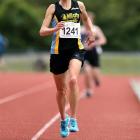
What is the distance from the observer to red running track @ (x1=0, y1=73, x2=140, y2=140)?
10278 mm

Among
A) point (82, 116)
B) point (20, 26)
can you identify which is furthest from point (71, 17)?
point (20, 26)

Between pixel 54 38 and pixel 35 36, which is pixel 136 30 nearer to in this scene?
pixel 35 36

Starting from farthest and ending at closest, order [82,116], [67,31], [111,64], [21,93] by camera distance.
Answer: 1. [111,64]
2. [21,93]
3. [82,116]
4. [67,31]

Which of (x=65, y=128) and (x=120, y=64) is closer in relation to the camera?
(x=65, y=128)

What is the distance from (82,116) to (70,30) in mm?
3952

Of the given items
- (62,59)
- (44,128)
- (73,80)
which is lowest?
(44,128)

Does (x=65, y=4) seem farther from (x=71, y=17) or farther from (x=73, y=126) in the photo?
(x=73, y=126)

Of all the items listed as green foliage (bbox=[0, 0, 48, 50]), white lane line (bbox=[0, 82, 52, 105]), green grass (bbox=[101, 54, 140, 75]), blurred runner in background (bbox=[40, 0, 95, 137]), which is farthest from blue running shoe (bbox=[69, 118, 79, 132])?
green foliage (bbox=[0, 0, 48, 50])

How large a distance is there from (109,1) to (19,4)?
37.6 feet

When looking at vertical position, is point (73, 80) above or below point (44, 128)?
above

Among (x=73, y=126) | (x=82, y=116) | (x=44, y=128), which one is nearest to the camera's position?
(x=73, y=126)

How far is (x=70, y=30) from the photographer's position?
31.3ft

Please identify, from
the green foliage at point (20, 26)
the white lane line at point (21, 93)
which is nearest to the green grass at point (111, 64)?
the white lane line at point (21, 93)

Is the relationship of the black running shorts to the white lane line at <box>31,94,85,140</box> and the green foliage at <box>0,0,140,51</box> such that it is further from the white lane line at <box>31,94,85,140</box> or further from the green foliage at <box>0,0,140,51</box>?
the green foliage at <box>0,0,140,51</box>
